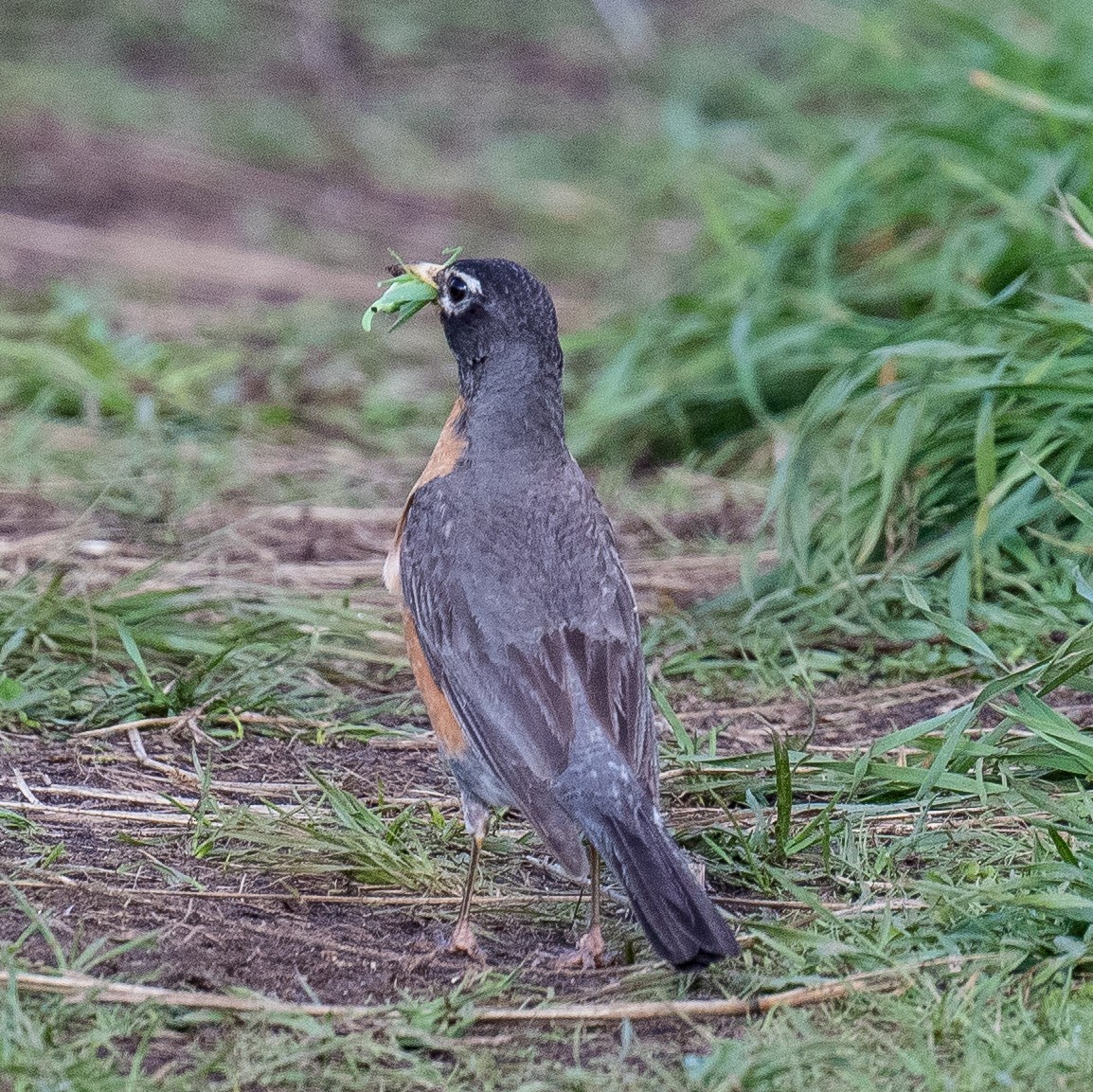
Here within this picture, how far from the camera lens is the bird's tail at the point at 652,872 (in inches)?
121

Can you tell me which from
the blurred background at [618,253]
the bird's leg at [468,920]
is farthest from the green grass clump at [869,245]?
the bird's leg at [468,920]

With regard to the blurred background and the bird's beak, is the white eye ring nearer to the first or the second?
the bird's beak

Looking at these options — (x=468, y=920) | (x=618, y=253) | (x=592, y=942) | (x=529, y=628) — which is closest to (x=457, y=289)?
(x=529, y=628)

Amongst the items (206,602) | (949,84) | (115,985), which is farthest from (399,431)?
(115,985)

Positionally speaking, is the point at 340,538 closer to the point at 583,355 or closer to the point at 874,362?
the point at 874,362

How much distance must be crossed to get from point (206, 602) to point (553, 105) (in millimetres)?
8672

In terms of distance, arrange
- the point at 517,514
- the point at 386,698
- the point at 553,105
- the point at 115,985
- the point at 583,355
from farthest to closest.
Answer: the point at 553,105
the point at 583,355
the point at 386,698
the point at 517,514
the point at 115,985

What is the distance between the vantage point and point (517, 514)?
4.05m

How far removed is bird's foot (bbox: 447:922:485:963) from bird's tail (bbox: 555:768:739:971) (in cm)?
32

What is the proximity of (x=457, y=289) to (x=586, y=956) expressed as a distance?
1.76 m

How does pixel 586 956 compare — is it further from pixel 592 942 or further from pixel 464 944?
pixel 464 944

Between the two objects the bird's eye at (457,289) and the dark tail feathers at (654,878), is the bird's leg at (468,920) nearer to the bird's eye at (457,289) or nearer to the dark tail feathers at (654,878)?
the dark tail feathers at (654,878)

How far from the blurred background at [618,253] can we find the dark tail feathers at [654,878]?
1939 mm

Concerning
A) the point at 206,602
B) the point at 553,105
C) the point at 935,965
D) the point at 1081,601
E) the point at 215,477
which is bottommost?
the point at 553,105
